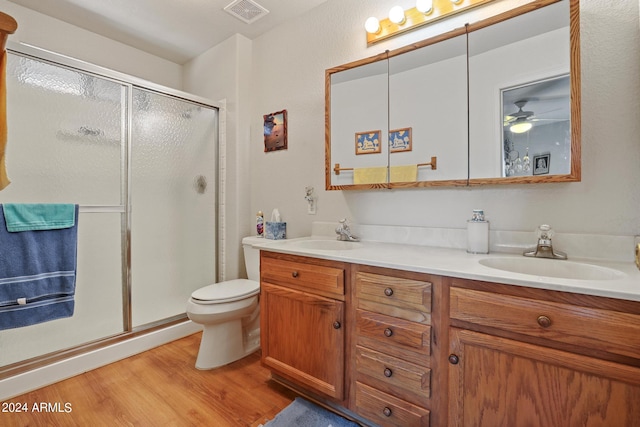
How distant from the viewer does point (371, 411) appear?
122 cm

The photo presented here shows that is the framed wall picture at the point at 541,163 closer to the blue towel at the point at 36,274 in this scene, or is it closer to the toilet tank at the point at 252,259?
the toilet tank at the point at 252,259

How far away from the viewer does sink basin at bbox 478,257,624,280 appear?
1.06 m

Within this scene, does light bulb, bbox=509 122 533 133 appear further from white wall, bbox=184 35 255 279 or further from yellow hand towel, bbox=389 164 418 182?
white wall, bbox=184 35 255 279

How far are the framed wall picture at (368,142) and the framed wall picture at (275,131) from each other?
0.68 meters

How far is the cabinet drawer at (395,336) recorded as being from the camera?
108 centimetres

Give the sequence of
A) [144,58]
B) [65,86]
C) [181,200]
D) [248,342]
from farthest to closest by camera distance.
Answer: [144,58] < [181,200] < [248,342] < [65,86]

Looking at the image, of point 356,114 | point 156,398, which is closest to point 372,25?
point 356,114

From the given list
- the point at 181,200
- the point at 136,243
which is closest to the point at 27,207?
the point at 136,243

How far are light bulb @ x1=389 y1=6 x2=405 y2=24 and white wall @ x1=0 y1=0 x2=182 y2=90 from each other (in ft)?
7.39

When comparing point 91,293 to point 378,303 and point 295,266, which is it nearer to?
point 295,266

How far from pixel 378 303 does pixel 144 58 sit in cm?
302

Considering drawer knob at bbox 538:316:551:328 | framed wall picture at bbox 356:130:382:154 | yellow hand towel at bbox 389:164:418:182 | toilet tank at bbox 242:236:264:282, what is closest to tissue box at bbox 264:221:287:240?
toilet tank at bbox 242:236:264:282

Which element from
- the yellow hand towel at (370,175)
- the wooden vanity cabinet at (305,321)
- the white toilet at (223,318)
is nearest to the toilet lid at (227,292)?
the white toilet at (223,318)

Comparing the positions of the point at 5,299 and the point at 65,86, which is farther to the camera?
the point at 65,86
